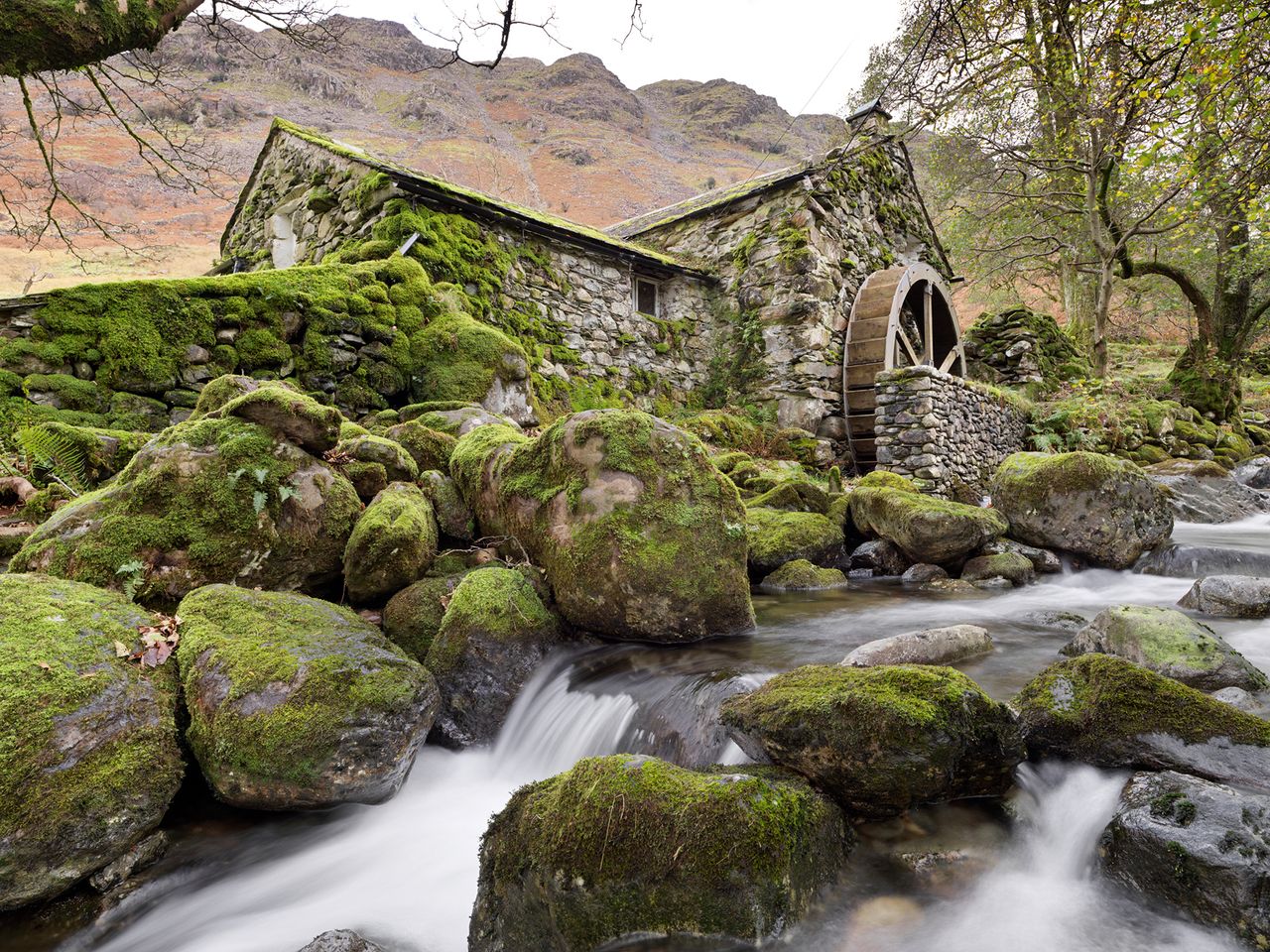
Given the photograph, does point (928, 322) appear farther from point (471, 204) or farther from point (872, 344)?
point (471, 204)

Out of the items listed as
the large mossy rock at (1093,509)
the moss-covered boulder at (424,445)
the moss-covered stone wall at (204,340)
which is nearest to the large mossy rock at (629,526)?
the moss-covered boulder at (424,445)

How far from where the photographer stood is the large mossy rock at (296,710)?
255 cm

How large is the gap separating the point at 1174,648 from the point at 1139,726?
1.17 m

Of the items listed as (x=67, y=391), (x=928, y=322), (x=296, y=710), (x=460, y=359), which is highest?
(x=928, y=322)

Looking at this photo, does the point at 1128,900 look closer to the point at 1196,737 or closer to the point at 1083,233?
the point at 1196,737

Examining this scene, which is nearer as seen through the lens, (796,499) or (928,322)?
(796,499)

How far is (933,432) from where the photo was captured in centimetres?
1012

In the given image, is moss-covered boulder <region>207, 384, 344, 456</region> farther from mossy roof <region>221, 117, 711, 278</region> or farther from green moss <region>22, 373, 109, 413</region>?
mossy roof <region>221, 117, 711, 278</region>

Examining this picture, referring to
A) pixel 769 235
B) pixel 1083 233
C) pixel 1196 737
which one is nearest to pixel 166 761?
pixel 1196 737

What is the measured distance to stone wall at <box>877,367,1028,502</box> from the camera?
10.1m

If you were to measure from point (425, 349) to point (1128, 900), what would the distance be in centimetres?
711

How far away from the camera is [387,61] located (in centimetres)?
6775

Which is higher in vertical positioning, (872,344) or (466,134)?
(466,134)

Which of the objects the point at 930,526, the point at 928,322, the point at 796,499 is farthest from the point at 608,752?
the point at 928,322
